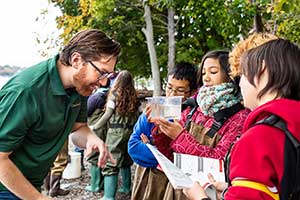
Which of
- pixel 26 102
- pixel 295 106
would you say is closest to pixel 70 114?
pixel 26 102

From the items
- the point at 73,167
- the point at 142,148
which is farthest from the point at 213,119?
the point at 73,167

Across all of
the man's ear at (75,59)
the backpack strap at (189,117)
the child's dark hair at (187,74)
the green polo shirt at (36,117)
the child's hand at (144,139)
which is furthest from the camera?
the child's dark hair at (187,74)

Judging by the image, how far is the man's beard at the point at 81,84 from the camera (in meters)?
1.90

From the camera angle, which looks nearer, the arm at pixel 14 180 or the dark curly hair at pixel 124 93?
the arm at pixel 14 180

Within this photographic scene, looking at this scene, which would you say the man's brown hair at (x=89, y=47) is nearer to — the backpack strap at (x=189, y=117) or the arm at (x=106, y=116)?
the backpack strap at (x=189, y=117)

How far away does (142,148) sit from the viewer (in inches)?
103

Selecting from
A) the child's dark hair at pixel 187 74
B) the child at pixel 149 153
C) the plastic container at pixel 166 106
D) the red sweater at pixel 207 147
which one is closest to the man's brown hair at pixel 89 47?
the plastic container at pixel 166 106

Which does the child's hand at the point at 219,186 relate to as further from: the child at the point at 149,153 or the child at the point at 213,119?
the child at the point at 149,153

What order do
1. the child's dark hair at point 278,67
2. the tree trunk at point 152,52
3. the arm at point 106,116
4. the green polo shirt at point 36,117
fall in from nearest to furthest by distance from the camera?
the child's dark hair at point 278,67 < the green polo shirt at point 36,117 < the arm at point 106,116 < the tree trunk at point 152,52

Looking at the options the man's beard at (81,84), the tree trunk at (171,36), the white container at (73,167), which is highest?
the tree trunk at (171,36)

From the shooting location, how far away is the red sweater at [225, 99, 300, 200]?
1204 mm

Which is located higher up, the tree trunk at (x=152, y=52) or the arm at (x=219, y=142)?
the tree trunk at (x=152, y=52)

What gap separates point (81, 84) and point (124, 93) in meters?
2.78

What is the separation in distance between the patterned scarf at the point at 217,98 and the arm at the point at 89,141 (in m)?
0.64
